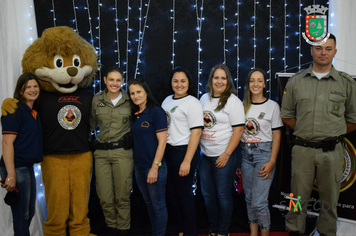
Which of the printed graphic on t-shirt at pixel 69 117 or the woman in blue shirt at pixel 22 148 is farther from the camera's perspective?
the printed graphic on t-shirt at pixel 69 117

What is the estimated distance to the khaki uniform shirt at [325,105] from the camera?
2.11 m

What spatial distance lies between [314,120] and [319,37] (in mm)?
671

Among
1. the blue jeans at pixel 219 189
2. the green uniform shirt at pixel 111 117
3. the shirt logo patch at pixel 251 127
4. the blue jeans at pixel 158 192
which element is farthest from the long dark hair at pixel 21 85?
the shirt logo patch at pixel 251 127

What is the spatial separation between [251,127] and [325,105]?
0.58 metres

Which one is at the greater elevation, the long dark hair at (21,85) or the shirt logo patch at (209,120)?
the long dark hair at (21,85)

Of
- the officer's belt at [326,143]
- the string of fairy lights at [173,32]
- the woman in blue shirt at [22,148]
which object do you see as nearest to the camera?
the woman in blue shirt at [22,148]

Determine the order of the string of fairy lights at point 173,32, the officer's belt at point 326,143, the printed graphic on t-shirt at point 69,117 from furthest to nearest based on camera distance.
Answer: the string of fairy lights at point 173,32 < the printed graphic on t-shirt at point 69,117 < the officer's belt at point 326,143

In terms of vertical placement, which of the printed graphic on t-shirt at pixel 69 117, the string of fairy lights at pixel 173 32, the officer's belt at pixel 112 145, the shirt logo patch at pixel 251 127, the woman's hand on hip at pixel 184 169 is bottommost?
the woman's hand on hip at pixel 184 169

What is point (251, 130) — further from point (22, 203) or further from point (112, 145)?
point (22, 203)

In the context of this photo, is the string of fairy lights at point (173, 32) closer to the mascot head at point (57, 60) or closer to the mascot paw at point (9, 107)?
the mascot head at point (57, 60)

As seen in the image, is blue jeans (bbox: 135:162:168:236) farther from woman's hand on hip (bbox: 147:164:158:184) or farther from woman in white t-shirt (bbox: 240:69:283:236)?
woman in white t-shirt (bbox: 240:69:283:236)

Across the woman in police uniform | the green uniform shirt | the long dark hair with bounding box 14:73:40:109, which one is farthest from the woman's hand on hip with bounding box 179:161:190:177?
the long dark hair with bounding box 14:73:40:109

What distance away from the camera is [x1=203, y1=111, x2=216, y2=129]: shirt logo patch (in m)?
2.29

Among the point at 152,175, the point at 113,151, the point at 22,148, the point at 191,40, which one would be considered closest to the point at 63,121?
the point at 22,148
